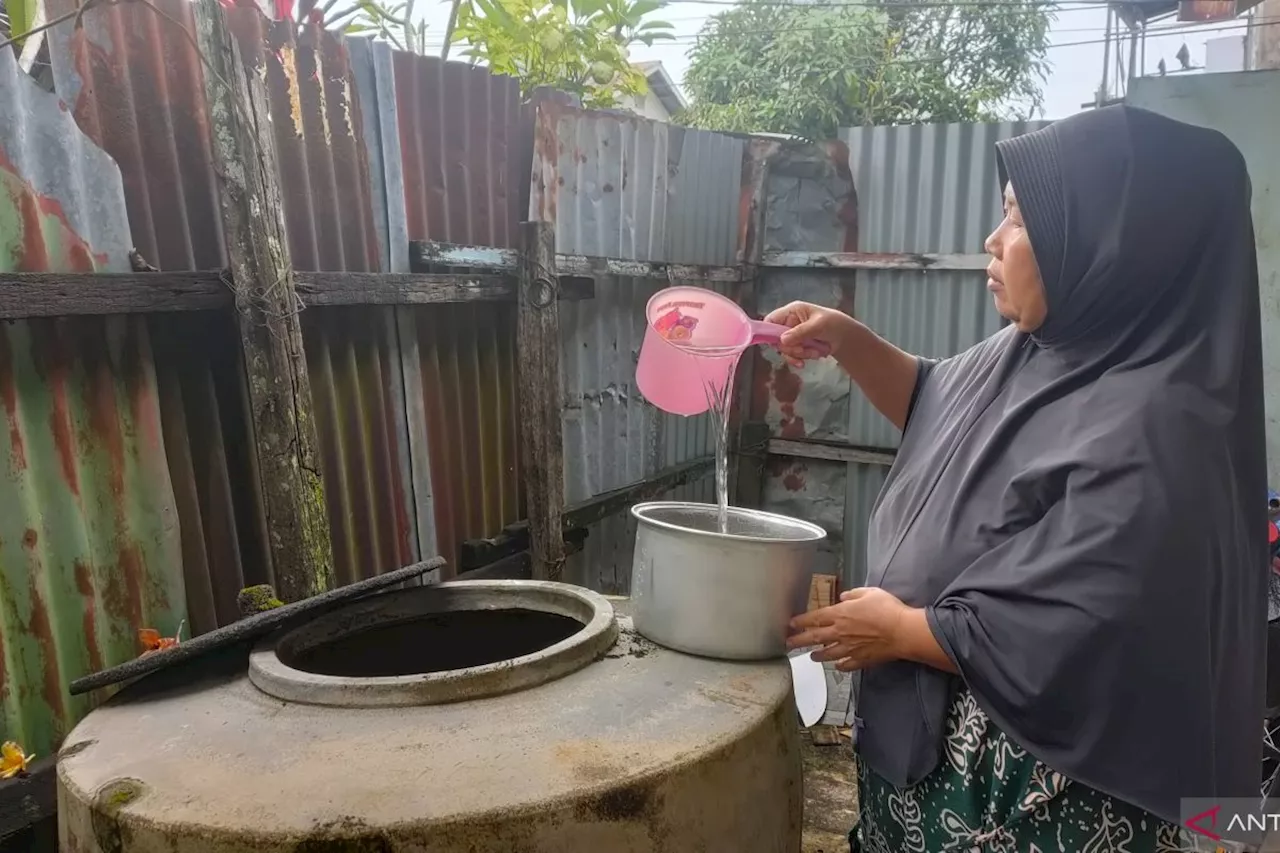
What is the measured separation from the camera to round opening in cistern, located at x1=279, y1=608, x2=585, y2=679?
6.64 ft

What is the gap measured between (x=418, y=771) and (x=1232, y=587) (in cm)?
131

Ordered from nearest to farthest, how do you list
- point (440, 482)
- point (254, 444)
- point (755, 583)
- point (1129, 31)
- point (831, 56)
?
1. point (755, 583)
2. point (254, 444)
3. point (440, 482)
4. point (831, 56)
5. point (1129, 31)

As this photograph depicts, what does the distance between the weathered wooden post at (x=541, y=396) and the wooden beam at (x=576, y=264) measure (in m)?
0.12

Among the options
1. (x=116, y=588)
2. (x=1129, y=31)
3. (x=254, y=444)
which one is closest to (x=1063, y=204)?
(x=254, y=444)

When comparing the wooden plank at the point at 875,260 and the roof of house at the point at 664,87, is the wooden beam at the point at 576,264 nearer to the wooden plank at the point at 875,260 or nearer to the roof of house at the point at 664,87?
the wooden plank at the point at 875,260

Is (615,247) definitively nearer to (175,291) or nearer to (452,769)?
(175,291)

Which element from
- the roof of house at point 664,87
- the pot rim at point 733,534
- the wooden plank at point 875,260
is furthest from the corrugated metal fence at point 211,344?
the roof of house at point 664,87

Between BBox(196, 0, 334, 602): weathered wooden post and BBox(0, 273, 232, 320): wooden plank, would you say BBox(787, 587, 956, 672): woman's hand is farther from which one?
BBox(0, 273, 232, 320): wooden plank

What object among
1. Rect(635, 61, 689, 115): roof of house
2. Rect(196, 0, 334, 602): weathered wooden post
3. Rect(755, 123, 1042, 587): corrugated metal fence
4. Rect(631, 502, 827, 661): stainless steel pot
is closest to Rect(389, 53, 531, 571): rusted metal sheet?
Rect(196, 0, 334, 602): weathered wooden post

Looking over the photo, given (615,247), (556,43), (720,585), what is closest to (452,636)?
(720,585)

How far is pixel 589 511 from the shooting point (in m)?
4.13

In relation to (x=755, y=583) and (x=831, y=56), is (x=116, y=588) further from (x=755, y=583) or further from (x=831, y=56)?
(x=831, y=56)

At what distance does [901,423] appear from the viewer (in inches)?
85.0

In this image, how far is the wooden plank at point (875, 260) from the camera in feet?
16.9
